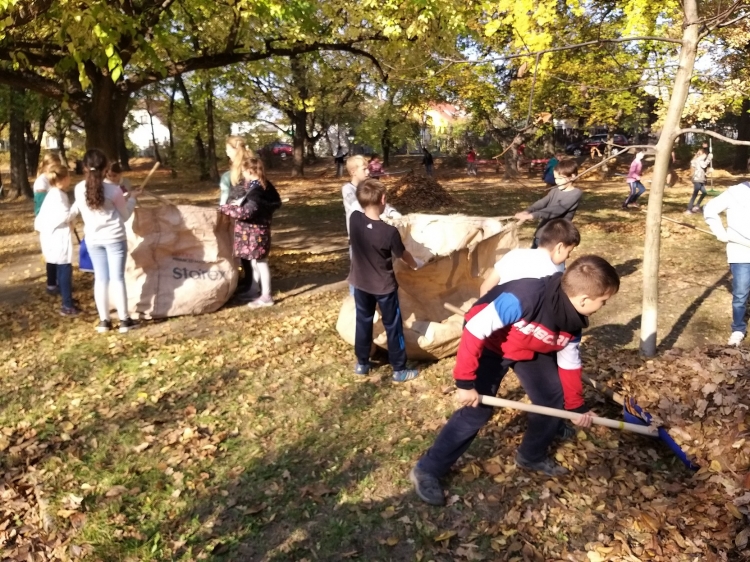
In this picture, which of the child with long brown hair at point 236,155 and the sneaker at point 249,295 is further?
the sneaker at point 249,295

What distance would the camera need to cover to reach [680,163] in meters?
27.0

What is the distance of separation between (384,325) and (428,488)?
144 cm

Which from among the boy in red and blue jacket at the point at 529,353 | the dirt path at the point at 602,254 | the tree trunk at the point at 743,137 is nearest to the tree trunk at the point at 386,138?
the dirt path at the point at 602,254

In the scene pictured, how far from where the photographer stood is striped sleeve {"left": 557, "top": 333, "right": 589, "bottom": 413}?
2820 millimetres

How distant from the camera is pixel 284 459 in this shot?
11.3ft

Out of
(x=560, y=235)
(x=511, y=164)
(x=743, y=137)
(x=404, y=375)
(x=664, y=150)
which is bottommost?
(x=404, y=375)

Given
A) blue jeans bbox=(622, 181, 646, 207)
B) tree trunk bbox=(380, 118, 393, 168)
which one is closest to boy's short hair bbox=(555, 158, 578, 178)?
blue jeans bbox=(622, 181, 646, 207)

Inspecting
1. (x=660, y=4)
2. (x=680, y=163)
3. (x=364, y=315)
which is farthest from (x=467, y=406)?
(x=680, y=163)

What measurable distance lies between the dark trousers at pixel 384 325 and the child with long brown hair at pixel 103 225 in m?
2.31

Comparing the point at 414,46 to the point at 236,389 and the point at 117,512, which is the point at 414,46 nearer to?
the point at 236,389

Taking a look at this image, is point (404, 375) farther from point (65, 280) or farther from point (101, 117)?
point (101, 117)

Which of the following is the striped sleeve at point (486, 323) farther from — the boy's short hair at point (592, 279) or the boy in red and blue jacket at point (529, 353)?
the boy's short hair at point (592, 279)

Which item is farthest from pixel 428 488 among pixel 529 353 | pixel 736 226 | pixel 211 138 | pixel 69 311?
pixel 211 138

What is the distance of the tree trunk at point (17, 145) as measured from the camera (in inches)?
666
